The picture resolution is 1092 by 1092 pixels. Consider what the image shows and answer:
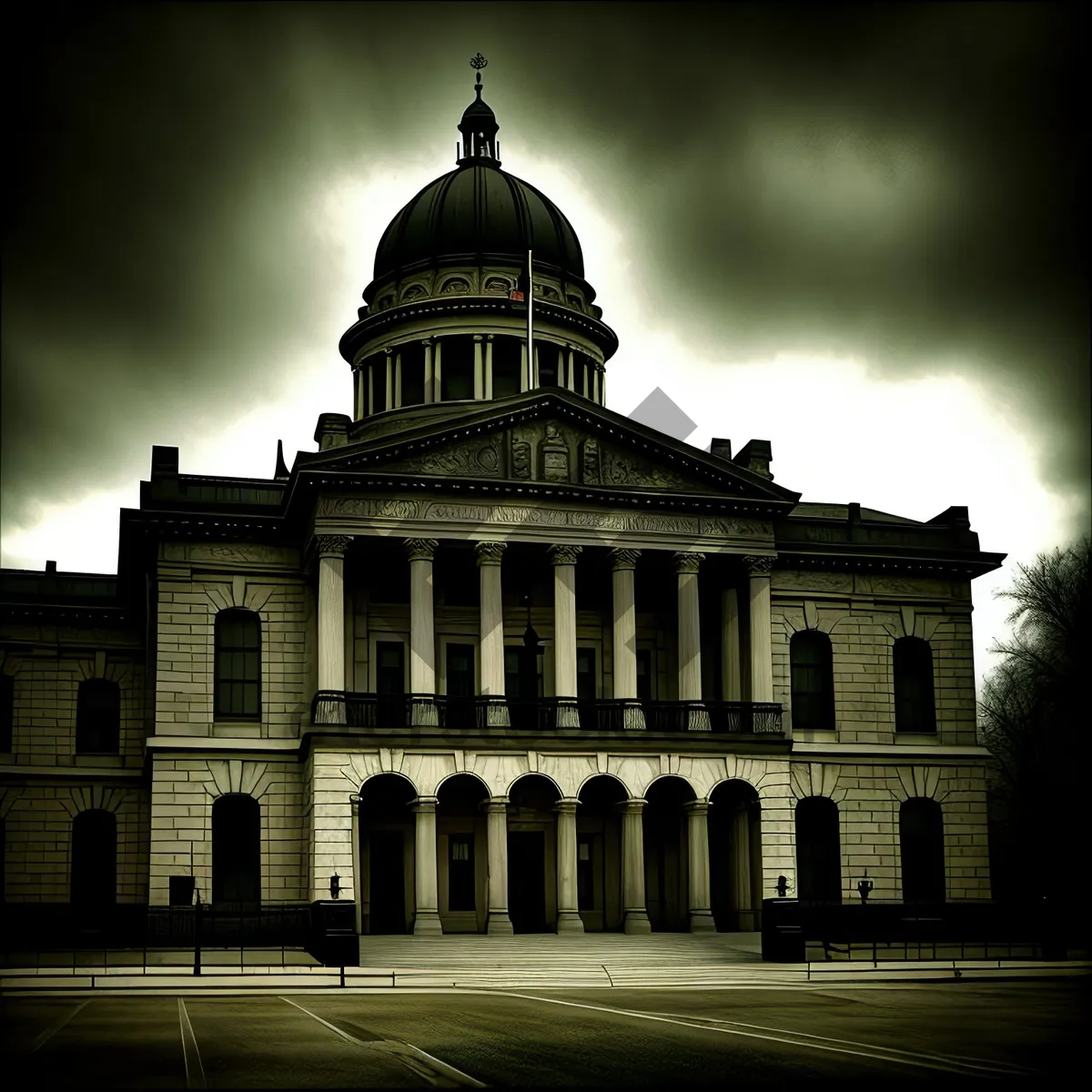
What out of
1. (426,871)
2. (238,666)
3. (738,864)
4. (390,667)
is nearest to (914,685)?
(738,864)

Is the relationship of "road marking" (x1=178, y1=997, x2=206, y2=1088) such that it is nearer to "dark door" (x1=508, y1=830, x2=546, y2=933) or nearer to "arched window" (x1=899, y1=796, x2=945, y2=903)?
"dark door" (x1=508, y1=830, x2=546, y2=933)

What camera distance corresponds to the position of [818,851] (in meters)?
A: 58.2

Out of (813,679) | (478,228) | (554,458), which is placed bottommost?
(813,679)

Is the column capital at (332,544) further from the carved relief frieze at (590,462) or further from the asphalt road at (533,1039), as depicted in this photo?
the asphalt road at (533,1039)

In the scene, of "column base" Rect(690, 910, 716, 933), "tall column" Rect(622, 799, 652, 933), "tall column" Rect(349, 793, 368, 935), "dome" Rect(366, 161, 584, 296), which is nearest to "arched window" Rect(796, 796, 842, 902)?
"column base" Rect(690, 910, 716, 933)

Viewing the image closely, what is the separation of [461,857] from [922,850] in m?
16.8

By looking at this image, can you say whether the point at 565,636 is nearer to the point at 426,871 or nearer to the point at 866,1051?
the point at 426,871

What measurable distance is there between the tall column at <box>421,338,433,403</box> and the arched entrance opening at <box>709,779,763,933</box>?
20.4m

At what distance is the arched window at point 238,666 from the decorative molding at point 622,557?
1170 centimetres

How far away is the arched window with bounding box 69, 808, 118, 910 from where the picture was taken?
60.5 meters

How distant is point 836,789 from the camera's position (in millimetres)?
58125

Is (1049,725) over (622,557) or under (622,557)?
under

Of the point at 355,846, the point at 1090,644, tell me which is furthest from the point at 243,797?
the point at 1090,644

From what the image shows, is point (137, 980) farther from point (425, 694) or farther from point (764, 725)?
point (764, 725)
